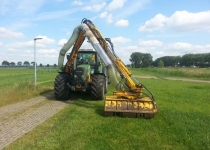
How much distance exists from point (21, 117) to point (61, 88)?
315cm

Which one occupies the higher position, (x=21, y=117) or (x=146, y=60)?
(x=146, y=60)

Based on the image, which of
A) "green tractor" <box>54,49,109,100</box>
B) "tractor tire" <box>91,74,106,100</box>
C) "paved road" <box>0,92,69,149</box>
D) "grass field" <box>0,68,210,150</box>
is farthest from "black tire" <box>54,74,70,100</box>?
"grass field" <box>0,68,210,150</box>

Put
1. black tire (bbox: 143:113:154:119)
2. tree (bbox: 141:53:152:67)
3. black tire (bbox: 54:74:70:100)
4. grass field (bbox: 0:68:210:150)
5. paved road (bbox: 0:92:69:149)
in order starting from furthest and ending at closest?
tree (bbox: 141:53:152:67)
black tire (bbox: 54:74:70:100)
black tire (bbox: 143:113:154:119)
paved road (bbox: 0:92:69:149)
grass field (bbox: 0:68:210:150)

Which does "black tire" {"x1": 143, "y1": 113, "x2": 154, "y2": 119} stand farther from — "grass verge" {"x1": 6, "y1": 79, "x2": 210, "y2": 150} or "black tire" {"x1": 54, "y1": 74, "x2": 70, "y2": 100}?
"black tire" {"x1": 54, "y1": 74, "x2": 70, "y2": 100}

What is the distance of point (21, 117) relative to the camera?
7.63m

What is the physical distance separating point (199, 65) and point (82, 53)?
97808 mm

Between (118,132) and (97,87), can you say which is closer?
(118,132)

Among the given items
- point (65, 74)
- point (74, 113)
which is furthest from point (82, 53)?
point (74, 113)

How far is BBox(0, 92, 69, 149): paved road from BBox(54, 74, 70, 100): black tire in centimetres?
43

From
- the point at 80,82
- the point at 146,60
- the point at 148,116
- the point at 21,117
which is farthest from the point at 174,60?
the point at 21,117

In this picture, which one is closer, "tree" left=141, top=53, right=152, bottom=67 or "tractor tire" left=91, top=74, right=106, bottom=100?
"tractor tire" left=91, top=74, right=106, bottom=100

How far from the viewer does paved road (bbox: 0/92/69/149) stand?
19.5 ft

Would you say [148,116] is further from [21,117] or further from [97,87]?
[21,117]

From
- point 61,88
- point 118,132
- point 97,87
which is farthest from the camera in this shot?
point 61,88
